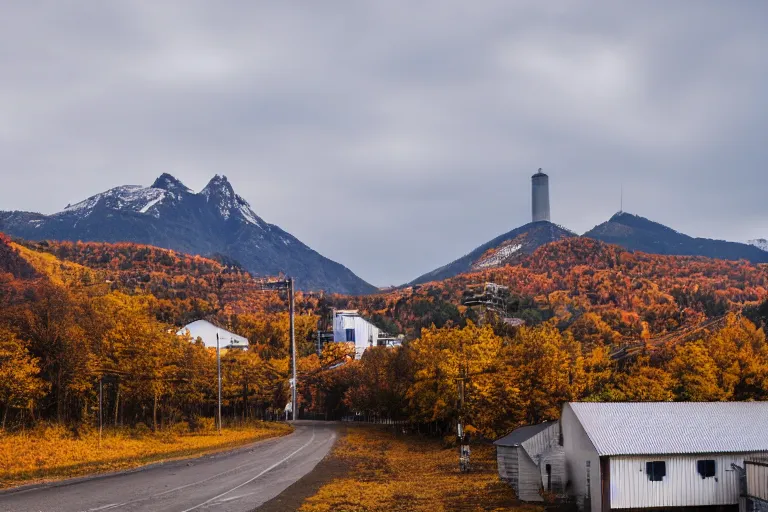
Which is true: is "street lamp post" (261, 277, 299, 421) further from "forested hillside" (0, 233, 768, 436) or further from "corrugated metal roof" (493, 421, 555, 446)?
"corrugated metal roof" (493, 421, 555, 446)

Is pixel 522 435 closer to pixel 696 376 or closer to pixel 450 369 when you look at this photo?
pixel 450 369

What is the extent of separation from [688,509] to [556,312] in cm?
11413

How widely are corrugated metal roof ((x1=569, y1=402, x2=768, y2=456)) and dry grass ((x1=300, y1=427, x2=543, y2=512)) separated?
174 inches

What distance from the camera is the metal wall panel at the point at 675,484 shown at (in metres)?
27.5

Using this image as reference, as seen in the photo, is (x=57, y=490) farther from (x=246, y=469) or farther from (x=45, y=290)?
(x=45, y=290)

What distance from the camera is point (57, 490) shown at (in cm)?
3212

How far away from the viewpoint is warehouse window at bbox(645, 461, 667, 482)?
91.1 feet

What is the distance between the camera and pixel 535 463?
32750 mm

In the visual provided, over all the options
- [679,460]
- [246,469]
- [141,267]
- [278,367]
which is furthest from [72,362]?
[141,267]

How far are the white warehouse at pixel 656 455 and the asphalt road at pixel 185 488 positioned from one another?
44.4 ft

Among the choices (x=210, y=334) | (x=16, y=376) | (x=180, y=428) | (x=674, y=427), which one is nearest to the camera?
A: (x=674, y=427)

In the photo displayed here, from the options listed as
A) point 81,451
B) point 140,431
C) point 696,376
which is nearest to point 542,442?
point 81,451

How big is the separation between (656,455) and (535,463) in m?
6.35

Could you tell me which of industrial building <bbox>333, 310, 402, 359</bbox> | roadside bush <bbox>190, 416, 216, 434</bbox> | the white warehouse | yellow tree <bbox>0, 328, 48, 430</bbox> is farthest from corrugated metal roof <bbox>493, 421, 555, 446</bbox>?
industrial building <bbox>333, 310, 402, 359</bbox>
